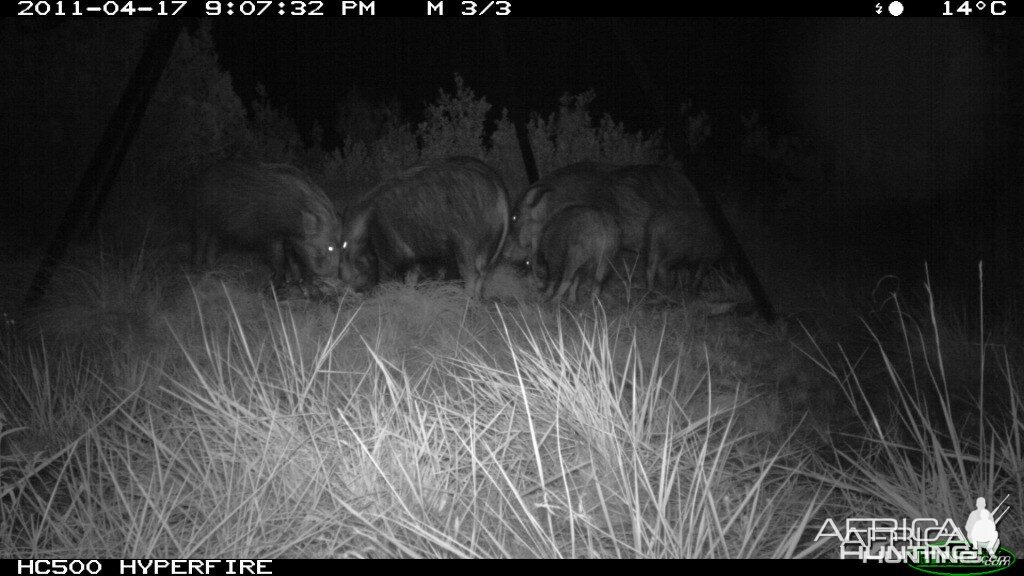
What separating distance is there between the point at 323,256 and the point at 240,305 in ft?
1.79

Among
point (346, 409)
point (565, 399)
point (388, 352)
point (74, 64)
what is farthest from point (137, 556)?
point (74, 64)

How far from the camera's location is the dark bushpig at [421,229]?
3.09 metres

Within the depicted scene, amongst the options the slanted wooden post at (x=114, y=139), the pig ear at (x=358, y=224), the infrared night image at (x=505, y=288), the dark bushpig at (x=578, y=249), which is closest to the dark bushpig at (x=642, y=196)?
the infrared night image at (x=505, y=288)

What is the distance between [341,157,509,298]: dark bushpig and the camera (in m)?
3.09

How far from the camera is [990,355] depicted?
83.0 inches

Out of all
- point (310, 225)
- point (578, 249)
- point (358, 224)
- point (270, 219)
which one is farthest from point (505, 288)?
point (270, 219)

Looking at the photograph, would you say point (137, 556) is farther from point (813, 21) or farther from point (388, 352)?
point (813, 21)

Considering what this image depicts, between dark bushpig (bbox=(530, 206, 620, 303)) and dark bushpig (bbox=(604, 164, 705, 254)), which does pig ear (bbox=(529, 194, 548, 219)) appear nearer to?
dark bushpig (bbox=(530, 206, 620, 303))

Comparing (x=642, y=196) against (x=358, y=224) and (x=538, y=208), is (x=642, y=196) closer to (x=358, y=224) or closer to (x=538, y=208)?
(x=538, y=208)

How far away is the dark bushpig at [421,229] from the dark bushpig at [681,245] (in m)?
0.62

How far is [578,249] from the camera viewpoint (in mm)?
2965
